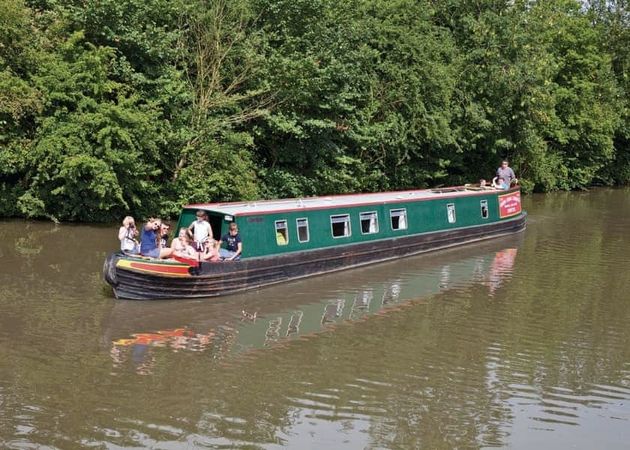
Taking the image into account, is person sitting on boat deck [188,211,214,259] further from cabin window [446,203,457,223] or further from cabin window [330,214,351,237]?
cabin window [446,203,457,223]

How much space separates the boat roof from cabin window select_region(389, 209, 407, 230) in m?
0.24

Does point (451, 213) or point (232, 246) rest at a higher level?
point (232, 246)

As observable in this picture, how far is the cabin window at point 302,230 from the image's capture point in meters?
15.5

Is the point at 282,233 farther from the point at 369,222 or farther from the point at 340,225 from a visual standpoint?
the point at 369,222

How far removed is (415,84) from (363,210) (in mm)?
10815

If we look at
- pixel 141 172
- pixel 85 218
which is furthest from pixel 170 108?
pixel 85 218

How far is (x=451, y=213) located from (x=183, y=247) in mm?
9217

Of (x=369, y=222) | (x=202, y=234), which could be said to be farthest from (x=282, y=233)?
(x=369, y=222)

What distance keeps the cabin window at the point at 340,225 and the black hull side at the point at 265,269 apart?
36cm

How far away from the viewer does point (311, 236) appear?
51.6ft

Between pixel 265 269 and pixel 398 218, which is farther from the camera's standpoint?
pixel 398 218

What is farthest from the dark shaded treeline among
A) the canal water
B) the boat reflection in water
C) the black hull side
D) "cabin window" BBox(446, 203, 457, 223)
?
the boat reflection in water

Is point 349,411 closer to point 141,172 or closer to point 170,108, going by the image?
point 141,172

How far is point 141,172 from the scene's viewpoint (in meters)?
19.8
